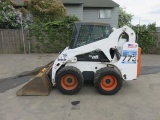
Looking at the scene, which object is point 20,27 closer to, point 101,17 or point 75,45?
point 75,45

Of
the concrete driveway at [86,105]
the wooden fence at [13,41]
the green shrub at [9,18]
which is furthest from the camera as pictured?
the green shrub at [9,18]

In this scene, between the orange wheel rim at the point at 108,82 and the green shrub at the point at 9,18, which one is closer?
the orange wheel rim at the point at 108,82

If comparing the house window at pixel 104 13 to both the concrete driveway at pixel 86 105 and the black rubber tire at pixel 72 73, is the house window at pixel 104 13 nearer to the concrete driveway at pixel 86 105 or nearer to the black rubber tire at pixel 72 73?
the concrete driveway at pixel 86 105

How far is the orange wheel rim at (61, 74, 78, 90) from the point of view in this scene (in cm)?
491

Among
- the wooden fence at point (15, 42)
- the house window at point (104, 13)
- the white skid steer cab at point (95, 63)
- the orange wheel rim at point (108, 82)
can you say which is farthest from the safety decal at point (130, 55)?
the house window at point (104, 13)

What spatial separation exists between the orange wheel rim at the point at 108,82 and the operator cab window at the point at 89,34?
1.02 m

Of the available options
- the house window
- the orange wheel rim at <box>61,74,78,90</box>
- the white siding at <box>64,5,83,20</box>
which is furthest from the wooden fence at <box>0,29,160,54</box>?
the house window

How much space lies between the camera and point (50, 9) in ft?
48.3

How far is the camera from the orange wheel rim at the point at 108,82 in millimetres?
4895

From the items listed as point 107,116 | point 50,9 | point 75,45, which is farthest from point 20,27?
point 107,116

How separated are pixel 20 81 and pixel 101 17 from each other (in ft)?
53.7

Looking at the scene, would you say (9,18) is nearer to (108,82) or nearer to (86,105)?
(108,82)

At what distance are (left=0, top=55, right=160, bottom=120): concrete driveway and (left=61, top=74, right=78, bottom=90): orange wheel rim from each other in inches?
9.3

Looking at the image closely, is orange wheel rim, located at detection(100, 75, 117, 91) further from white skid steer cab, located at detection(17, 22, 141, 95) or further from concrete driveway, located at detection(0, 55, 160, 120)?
concrete driveway, located at detection(0, 55, 160, 120)
